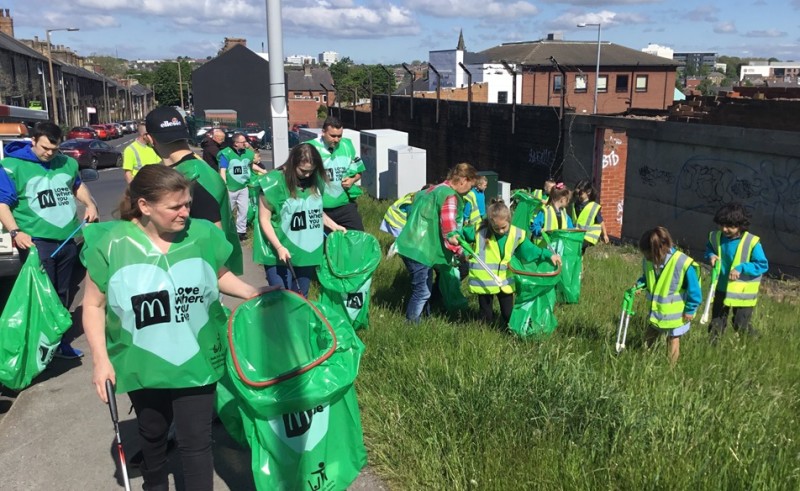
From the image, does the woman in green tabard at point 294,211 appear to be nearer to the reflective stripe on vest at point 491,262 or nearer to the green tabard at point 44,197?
the reflective stripe on vest at point 491,262

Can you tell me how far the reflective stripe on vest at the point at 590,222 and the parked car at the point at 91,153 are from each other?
2329cm

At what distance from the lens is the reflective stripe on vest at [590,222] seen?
7922 mm

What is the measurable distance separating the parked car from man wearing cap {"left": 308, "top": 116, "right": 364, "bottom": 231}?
74.7 ft

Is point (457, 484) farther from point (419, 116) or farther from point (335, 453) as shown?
point (419, 116)

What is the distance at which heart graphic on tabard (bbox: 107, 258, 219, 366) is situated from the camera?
3.06 metres

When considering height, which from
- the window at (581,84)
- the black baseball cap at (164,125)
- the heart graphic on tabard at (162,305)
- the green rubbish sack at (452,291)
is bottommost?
the green rubbish sack at (452,291)

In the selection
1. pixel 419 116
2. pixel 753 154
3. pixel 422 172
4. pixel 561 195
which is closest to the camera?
pixel 561 195

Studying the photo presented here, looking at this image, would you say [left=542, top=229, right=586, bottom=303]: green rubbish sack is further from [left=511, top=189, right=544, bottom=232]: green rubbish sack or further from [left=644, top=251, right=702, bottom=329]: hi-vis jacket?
[left=644, top=251, right=702, bottom=329]: hi-vis jacket

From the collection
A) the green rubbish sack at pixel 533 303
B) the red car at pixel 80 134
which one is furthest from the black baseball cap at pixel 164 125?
the red car at pixel 80 134

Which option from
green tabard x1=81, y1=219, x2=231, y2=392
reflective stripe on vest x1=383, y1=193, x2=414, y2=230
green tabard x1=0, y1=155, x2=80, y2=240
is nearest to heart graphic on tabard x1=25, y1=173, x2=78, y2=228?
green tabard x1=0, y1=155, x2=80, y2=240

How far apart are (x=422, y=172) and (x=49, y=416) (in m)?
11.4

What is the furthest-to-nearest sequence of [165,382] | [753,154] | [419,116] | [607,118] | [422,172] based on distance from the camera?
[419,116] → [422,172] → [607,118] → [753,154] → [165,382]

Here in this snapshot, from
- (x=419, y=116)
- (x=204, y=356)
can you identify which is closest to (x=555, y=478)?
(x=204, y=356)

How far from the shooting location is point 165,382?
3.13 meters
